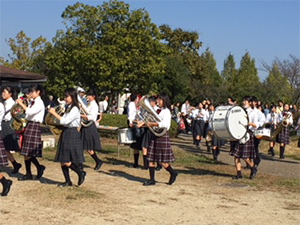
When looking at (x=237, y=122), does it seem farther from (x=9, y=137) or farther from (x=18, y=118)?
(x=9, y=137)

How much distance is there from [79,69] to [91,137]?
13.1 meters

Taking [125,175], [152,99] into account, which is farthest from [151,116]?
[125,175]

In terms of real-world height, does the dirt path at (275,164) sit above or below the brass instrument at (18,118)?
below

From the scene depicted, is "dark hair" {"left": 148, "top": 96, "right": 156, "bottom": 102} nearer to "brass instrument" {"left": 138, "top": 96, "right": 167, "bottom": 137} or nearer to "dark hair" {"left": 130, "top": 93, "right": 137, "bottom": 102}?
"brass instrument" {"left": 138, "top": 96, "right": 167, "bottom": 137}

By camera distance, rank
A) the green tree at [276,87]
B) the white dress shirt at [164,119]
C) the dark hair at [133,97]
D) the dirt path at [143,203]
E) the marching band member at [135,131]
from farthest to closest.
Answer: the green tree at [276,87] → the dark hair at [133,97] → the marching band member at [135,131] → the white dress shirt at [164,119] → the dirt path at [143,203]

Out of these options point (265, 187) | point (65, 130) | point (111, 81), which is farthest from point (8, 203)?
point (111, 81)

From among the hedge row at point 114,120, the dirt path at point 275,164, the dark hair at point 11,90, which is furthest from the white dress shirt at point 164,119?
the hedge row at point 114,120

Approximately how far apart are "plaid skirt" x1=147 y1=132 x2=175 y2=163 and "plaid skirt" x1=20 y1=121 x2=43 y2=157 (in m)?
1.99

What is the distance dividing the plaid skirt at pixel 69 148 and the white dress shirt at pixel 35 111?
743 millimetres

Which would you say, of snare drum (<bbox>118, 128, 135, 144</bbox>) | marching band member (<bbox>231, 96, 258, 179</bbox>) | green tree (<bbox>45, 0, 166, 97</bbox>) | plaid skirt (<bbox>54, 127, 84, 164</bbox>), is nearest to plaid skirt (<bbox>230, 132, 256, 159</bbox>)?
marching band member (<bbox>231, 96, 258, 179</bbox>)

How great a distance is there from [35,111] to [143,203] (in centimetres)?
263

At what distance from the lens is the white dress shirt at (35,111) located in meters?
8.77

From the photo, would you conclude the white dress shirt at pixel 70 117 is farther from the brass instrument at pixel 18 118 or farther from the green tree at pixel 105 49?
the green tree at pixel 105 49

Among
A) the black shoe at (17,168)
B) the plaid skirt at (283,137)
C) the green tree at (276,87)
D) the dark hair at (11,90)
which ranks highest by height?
the green tree at (276,87)
